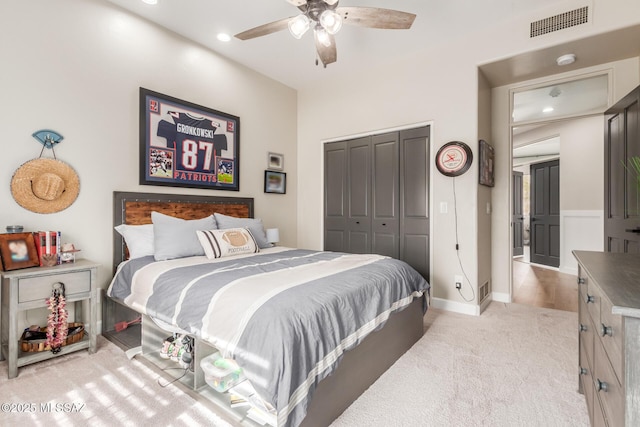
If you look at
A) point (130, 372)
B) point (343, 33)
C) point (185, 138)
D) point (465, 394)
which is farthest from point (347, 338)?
point (343, 33)

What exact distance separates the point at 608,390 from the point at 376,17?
251cm

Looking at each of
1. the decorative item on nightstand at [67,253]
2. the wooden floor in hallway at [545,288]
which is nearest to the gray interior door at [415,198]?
the wooden floor in hallway at [545,288]

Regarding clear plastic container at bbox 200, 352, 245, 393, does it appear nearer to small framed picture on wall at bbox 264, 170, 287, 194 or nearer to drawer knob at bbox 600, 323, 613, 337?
drawer knob at bbox 600, 323, 613, 337

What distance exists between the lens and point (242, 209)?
399cm

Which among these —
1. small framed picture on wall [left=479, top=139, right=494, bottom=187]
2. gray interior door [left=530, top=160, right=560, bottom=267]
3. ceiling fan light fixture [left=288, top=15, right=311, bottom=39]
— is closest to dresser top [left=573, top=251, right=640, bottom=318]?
small framed picture on wall [left=479, top=139, right=494, bottom=187]

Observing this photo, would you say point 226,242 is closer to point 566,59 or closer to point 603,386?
point 603,386

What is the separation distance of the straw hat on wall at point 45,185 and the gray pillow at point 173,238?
66cm

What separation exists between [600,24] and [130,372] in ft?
15.7

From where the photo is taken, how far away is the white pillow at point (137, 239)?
2758 mm

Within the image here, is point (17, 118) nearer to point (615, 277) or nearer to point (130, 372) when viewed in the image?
point (130, 372)

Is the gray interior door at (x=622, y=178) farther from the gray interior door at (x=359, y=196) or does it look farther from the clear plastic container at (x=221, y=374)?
the clear plastic container at (x=221, y=374)

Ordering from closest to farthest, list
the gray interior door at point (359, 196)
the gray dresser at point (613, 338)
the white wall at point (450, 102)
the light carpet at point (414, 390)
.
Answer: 1. the gray dresser at point (613, 338)
2. the light carpet at point (414, 390)
3. the white wall at point (450, 102)
4. the gray interior door at point (359, 196)

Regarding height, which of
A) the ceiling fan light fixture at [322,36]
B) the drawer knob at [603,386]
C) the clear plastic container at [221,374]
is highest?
the ceiling fan light fixture at [322,36]

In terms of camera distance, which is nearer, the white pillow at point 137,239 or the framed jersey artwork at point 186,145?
the white pillow at point 137,239
